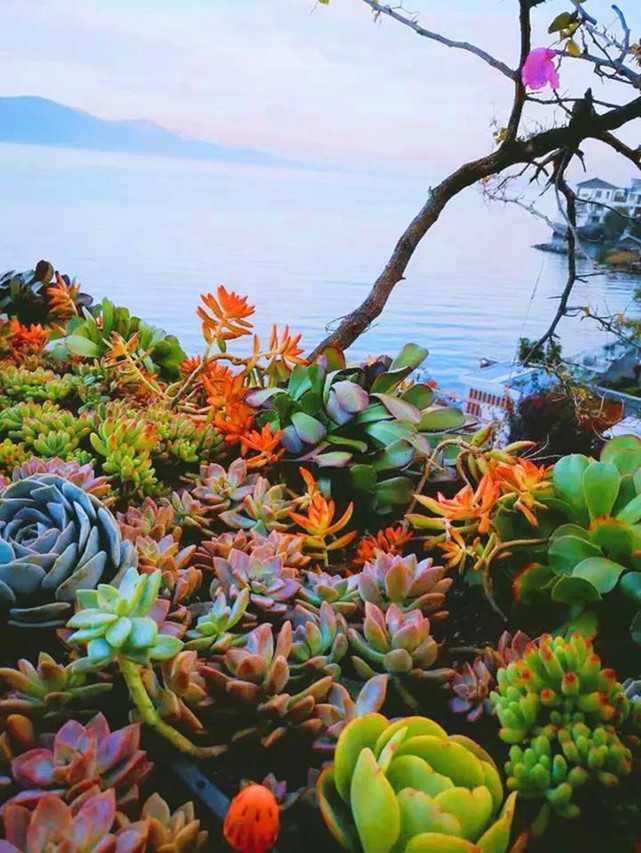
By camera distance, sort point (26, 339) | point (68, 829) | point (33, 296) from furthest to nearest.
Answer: point (33, 296) → point (26, 339) → point (68, 829)

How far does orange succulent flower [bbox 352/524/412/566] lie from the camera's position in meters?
0.68

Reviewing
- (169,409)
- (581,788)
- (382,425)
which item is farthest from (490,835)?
(169,409)

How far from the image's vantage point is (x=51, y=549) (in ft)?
1.67

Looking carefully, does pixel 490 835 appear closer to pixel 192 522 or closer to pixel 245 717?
pixel 245 717

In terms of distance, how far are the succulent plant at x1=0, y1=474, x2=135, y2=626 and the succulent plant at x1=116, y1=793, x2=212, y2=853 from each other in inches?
6.1

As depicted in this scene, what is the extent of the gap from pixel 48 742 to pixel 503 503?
1.31 feet

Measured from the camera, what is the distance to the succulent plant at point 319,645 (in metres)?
0.48

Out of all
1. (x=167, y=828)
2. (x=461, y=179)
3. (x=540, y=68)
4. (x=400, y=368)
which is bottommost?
(x=167, y=828)

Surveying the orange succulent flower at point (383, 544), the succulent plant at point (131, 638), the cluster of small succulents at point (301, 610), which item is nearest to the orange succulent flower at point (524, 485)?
the cluster of small succulents at point (301, 610)

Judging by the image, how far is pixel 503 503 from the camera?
636 mm

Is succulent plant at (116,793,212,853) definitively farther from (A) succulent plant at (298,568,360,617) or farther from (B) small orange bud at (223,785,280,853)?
(A) succulent plant at (298,568,360,617)

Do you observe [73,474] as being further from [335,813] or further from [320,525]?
[335,813]

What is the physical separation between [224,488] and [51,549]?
0.76 ft

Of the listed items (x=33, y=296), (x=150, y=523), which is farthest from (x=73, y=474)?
(x=33, y=296)
